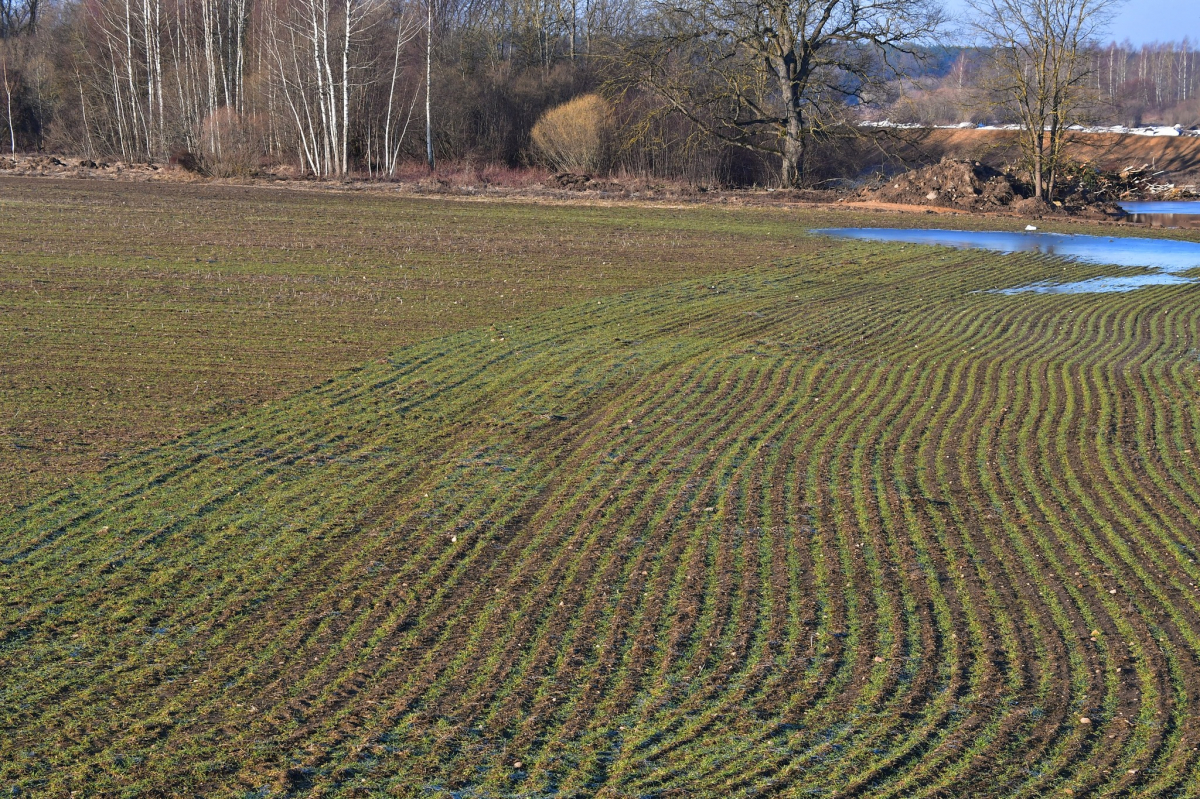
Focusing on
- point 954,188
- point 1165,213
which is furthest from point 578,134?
point 1165,213

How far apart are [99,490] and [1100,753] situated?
7280 mm

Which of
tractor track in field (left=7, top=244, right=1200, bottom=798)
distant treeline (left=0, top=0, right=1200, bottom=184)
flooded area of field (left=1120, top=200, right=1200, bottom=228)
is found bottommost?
tractor track in field (left=7, top=244, right=1200, bottom=798)

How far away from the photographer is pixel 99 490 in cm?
883

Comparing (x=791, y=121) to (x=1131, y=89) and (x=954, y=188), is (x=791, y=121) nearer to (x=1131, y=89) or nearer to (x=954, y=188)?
(x=954, y=188)

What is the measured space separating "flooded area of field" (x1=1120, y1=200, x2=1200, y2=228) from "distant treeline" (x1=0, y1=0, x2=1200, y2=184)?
4.68m

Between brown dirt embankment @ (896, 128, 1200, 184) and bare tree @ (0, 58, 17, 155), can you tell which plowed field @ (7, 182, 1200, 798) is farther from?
bare tree @ (0, 58, 17, 155)

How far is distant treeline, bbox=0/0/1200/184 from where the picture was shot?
168ft

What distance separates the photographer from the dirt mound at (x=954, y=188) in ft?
137

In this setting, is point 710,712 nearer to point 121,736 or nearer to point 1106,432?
point 121,736

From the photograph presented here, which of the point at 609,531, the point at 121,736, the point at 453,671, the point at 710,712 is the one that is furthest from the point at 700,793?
the point at 609,531

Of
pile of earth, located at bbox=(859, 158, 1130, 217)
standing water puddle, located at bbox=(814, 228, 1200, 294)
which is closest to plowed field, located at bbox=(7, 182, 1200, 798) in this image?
standing water puddle, located at bbox=(814, 228, 1200, 294)

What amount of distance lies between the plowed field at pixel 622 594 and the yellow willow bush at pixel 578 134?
4145 centimetres

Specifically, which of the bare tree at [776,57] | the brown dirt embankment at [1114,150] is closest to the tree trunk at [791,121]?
the bare tree at [776,57]

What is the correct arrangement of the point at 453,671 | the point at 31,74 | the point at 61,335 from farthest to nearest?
the point at 31,74 → the point at 61,335 → the point at 453,671
